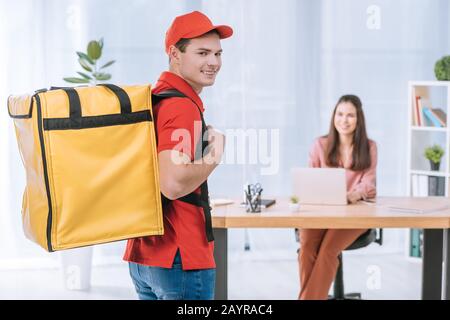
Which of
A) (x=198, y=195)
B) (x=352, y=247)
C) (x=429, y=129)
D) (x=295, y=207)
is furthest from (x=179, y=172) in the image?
(x=429, y=129)

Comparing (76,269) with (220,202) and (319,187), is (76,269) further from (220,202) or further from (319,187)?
(319,187)

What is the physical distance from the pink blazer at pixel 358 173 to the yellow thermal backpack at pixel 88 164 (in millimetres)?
2068

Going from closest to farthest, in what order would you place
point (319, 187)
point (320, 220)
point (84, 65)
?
point (320, 220)
point (319, 187)
point (84, 65)

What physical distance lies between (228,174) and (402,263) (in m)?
1.39

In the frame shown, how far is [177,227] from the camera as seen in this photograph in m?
1.81

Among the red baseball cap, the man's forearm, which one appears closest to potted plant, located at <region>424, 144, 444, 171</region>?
the red baseball cap

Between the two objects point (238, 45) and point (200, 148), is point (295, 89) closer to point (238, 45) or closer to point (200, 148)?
point (238, 45)

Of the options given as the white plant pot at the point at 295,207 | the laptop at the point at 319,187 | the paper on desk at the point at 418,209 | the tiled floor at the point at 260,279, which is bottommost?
the tiled floor at the point at 260,279

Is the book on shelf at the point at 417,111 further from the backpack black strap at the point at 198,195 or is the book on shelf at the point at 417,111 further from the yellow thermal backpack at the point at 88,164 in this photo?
the yellow thermal backpack at the point at 88,164

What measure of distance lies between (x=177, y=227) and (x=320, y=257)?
1980mm

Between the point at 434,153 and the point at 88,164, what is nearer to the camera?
the point at 88,164

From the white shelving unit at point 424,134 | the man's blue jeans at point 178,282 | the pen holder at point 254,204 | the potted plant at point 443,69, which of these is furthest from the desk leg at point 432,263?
the man's blue jeans at point 178,282

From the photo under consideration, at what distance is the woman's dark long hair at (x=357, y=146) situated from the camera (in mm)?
3844

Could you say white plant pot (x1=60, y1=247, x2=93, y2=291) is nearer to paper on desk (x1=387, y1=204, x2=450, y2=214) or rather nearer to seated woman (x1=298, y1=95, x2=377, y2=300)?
seated woman (x1=298, y1=95, x2=377, y2=300)
